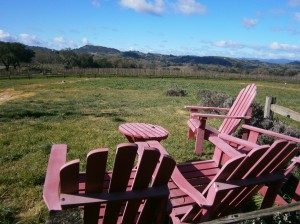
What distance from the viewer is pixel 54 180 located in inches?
82.6

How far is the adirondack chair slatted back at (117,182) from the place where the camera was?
1.83m

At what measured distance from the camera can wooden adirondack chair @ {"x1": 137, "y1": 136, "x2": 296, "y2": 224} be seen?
89.6 inches

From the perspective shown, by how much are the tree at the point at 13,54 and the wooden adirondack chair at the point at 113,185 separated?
78221 mm

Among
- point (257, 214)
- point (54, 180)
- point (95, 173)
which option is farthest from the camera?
point (54, 180)

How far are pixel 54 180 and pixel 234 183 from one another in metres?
1.38

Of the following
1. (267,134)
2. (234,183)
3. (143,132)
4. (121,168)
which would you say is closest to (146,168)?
(121,168)

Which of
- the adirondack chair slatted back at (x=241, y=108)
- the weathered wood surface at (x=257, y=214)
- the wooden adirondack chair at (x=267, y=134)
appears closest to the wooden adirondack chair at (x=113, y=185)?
the weathered wood surface at (x=257, y=214)

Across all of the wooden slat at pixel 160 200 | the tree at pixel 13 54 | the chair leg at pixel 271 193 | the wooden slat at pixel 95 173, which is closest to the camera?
the wooden slat at pixel 95 173

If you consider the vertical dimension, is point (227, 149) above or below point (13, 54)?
above

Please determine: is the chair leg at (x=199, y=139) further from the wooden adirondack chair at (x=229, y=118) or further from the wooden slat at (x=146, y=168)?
the wooden slat at (x=146, y=168)

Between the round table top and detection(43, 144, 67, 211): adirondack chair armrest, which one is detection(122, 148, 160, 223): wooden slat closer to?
detection(43, 144, 67, 211): adirondack chair armrest

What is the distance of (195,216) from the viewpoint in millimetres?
2670

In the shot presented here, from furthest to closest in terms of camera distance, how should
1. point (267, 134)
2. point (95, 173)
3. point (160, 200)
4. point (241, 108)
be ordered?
point (241, 108) < point (267, 134) < point (160, 200) < point (95, 173)

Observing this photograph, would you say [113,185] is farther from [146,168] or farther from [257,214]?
[257,214]
